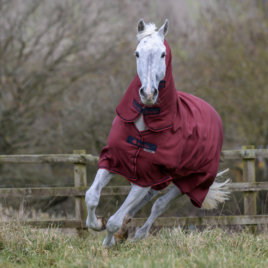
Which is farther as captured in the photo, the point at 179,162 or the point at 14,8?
the point at 14,8

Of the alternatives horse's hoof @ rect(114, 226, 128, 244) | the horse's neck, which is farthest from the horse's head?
horse's hoof @ rect(114, 226, 128, 244)

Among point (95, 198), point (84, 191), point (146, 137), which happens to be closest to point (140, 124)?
point (146, 137)

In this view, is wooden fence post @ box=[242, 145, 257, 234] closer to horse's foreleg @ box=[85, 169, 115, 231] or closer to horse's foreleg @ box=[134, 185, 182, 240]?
horse's foreleg @ box=[134, 185, 182, 240]

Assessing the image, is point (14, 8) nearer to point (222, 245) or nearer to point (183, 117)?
point (183, 117)

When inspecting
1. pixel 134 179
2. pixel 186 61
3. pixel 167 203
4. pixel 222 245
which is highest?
pixel 186 61

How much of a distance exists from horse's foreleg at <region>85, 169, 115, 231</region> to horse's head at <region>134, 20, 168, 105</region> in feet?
3.19

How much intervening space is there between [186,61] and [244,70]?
2316mm

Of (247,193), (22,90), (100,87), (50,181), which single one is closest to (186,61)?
(100,87)

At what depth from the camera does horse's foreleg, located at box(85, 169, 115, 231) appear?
352 cm

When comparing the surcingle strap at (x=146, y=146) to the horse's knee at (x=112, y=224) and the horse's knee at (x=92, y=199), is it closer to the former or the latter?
the horse's knee at (x=92, y=199)

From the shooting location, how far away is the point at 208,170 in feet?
14.1

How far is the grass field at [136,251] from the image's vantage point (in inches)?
116

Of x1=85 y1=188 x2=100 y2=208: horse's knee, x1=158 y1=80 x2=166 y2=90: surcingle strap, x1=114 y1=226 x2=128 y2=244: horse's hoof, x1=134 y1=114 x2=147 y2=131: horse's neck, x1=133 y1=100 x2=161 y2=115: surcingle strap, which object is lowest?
x1=114 y1=226 x2=128 y2=244: horse's hoof

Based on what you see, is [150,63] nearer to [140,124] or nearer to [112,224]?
[140,124]
